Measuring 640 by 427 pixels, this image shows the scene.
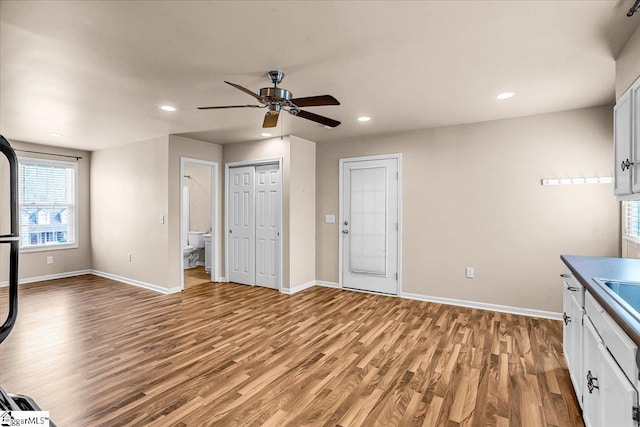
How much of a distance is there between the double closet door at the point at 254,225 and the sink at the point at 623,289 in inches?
158

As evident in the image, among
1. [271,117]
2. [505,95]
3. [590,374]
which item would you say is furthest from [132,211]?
[590,374]

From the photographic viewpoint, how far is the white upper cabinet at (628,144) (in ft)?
6.26

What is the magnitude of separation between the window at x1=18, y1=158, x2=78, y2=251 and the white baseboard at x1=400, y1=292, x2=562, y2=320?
6176mm

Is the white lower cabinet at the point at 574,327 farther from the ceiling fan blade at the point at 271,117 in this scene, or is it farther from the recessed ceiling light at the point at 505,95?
the ceiling fan blade at the point at 271,117

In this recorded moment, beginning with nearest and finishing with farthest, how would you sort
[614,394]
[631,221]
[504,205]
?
[614,394], [631,221], [504,205]

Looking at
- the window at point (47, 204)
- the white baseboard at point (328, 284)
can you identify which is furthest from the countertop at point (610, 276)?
the window at point (47, 204)

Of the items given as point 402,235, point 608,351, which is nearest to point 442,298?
point 402,235

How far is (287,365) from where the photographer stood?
8.91 ft

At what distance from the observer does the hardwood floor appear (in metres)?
2.10

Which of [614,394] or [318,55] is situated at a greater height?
[318,55]

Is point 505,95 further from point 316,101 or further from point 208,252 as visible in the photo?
point 208,252

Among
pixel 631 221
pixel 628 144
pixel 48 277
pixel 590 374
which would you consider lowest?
pixel 48 277

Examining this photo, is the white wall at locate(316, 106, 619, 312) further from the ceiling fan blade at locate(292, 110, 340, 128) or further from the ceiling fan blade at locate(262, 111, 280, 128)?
the ceiling fan blade at locate(262, 111, 280, 128)

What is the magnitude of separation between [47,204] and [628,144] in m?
7.81
